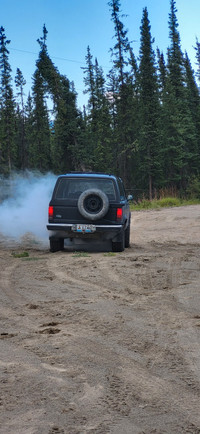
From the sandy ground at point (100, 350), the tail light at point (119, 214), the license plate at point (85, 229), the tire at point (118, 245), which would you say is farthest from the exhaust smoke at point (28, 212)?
the sandy ground at point (100, 350)

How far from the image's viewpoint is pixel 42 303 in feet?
18.8

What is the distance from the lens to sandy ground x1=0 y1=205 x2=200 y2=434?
8.90 ft

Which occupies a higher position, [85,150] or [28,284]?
[85,150]

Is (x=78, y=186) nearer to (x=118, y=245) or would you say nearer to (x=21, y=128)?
(x=118, y=245)

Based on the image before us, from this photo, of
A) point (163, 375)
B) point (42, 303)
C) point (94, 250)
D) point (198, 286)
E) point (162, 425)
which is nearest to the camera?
point (162, 425)

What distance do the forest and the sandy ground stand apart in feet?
99.0

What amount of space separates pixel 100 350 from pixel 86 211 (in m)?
6.91

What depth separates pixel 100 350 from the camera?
12.8 feet

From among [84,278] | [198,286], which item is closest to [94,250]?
[84,278]

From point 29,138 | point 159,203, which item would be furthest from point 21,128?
point 159,203

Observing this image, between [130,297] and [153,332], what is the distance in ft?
5.42

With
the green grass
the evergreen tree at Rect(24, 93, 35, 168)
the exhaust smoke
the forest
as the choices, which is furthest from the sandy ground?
the evergreen tree at Rect(24, 93, 35, 168)

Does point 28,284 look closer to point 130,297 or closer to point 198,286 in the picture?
point 130,297

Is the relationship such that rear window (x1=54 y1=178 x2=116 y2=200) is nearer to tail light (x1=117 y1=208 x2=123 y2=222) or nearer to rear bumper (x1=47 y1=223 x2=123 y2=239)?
tail light (x1=117 y1=208 x2=123 y2=222)
